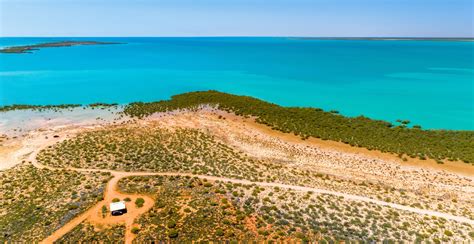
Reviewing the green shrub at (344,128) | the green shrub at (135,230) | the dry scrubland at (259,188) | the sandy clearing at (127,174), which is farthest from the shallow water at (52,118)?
the green shrub at (135,230)

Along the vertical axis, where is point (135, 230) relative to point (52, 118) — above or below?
below

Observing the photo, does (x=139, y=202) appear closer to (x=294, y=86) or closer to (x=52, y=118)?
(x=52, y=118)

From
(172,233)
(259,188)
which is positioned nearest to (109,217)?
(172,233)

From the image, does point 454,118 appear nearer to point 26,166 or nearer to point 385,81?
point 385,81

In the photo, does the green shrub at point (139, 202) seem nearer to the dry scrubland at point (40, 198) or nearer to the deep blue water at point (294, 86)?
the dry scrubland at point (40, 198)

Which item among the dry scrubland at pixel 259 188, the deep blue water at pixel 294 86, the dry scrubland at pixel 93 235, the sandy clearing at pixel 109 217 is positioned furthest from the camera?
the deep blue water at pixel 294 86

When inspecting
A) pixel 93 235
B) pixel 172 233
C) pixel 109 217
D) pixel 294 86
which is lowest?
pixel 93 235
